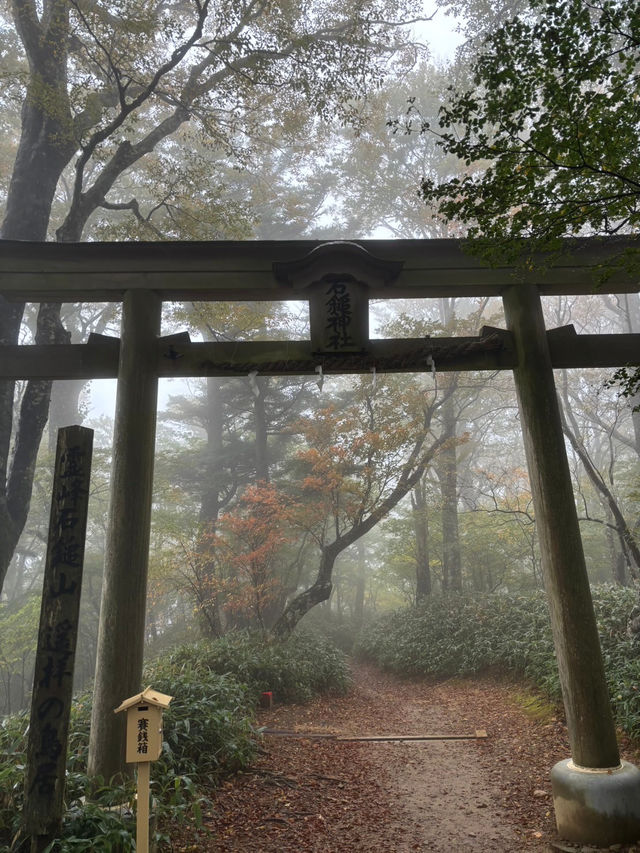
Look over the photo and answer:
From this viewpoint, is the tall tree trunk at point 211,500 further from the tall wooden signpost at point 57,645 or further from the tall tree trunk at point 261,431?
the tall wooden signpost at point 57,645

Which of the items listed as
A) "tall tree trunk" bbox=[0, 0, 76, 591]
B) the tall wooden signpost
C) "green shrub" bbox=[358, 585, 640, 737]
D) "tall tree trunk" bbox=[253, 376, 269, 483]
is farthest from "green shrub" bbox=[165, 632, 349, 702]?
"tall tree trunk" bbox=[253, 376, 269, 483]

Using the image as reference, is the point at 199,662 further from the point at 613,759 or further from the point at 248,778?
the point at 613,759

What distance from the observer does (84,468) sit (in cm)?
377

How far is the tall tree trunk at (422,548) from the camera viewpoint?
15.7m

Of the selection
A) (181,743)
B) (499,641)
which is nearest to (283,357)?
(181,743)

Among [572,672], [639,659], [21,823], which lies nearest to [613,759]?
[572,672]

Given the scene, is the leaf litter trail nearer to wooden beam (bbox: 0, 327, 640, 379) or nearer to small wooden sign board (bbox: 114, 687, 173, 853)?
small wooden sign board (bbox: 114, 687, 173, 853)

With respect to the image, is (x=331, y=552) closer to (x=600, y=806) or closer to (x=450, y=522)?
(x=450, y=522)

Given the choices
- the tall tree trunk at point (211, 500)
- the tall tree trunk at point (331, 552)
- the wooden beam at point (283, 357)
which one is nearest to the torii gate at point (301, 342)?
the wooden beam at point (283, 357)

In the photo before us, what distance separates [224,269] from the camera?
5.17 metres

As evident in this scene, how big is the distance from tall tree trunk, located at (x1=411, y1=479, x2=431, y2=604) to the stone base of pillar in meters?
11.4

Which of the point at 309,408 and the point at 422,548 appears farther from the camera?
the point at 309,408

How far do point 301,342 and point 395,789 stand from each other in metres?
4.56

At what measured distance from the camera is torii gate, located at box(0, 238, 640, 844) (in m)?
4.61
